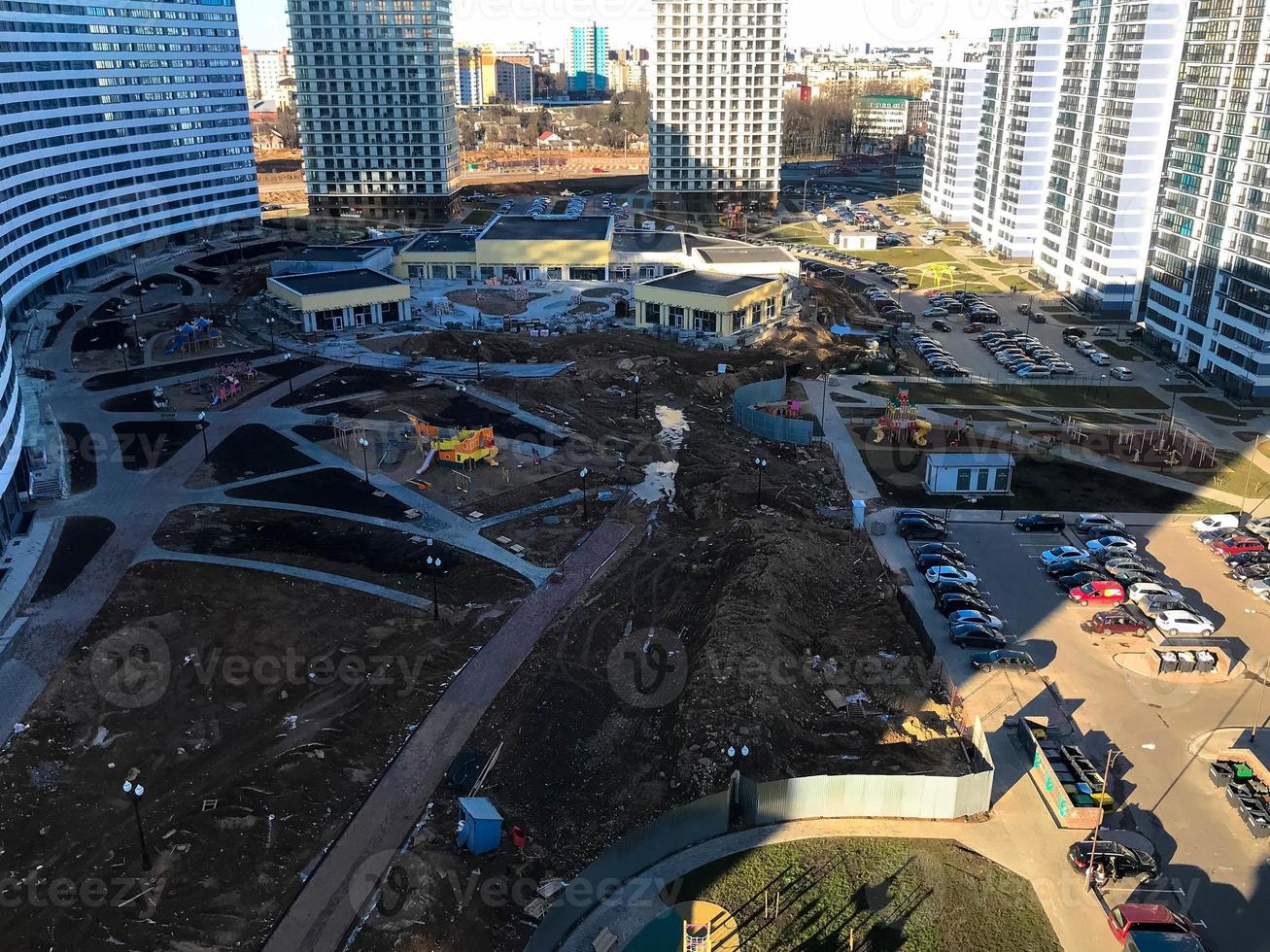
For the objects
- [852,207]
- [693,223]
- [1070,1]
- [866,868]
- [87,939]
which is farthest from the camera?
[852,207]

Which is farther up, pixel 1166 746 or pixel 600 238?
pixel 600 238

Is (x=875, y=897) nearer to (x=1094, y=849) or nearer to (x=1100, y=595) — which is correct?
(x=1094, y=849)

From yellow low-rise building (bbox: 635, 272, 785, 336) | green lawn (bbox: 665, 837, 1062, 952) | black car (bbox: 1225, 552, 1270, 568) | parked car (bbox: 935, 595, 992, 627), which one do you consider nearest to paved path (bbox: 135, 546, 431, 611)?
green lawn (bbox: 665, 837, 1062, 952)

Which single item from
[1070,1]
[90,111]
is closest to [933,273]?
[1070,1]

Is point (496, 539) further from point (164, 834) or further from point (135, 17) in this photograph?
point (135, 17)

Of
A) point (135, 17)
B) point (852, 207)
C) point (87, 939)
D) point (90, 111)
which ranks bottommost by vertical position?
point (87, 939)

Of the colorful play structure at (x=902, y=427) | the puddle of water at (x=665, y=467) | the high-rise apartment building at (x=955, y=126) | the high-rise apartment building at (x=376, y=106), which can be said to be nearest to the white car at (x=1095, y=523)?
the colorful play structure at (x=902, y=427)
